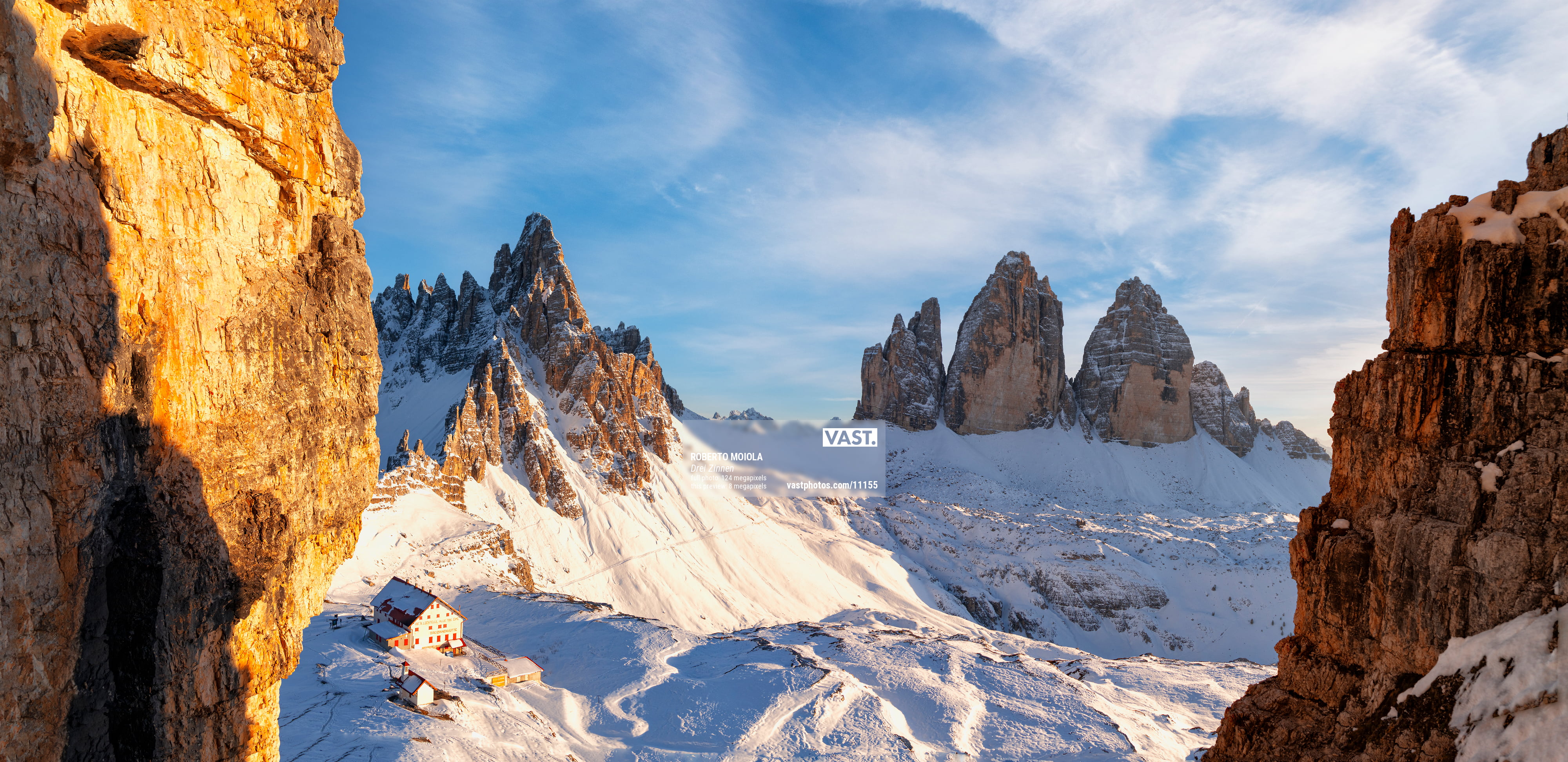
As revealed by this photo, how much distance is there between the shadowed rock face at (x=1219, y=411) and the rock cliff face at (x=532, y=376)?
11814 cm

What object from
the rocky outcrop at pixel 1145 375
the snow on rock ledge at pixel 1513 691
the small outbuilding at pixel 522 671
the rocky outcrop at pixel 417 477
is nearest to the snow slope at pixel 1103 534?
the rocky outcrop at pixel 1145 375

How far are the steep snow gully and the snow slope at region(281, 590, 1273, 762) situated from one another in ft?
0.68

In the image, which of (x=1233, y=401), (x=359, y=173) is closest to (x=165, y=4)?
(x=359, y=173)

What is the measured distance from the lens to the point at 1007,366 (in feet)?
511

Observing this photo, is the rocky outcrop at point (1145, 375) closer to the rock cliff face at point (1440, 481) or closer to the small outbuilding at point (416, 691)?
the small outbuilding at point (416, 691)

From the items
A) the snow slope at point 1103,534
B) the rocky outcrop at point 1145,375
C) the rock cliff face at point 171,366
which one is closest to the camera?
the rock cliff face at point 171,366

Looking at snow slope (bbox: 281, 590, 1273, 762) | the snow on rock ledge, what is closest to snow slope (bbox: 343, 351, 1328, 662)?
snow slope (bbox: 281, 590, 1273, 762)

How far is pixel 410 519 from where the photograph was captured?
6650cm

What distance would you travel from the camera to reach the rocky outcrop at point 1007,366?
509 ft

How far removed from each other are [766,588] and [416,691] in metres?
50.5

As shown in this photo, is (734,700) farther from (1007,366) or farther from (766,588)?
(1007,366)

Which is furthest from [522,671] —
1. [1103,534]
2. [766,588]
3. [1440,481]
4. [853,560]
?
[1103,534]

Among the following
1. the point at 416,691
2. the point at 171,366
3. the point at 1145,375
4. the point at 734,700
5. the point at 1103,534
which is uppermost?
the point at 1145,375

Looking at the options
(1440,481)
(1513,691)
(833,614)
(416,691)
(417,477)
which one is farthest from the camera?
(833,614)
